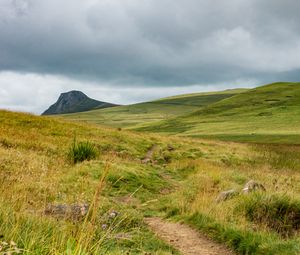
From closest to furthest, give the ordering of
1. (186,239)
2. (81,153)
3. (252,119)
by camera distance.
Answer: (186,239) → (81,153) → (252,119)

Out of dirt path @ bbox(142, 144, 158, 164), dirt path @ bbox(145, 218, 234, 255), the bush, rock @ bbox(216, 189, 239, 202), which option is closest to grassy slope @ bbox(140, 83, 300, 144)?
dirt path @ bbox(142, 144, 158, 164)

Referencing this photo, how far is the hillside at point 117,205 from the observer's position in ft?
17.8

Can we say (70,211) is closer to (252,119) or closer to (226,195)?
(226,195)

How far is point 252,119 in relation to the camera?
99312 mm

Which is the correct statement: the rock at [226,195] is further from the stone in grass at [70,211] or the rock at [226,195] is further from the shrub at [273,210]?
the stone in grass at [70,211]

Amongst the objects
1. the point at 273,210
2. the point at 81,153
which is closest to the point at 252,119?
the point at 81,153

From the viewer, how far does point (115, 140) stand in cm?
3516

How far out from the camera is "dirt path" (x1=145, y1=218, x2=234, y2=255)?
9.45 m

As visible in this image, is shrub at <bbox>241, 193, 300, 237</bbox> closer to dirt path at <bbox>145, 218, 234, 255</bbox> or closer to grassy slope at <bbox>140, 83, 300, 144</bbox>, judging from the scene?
dirt path at <bbox>145, 218, 234, 255</bbox>

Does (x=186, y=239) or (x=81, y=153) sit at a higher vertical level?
(x=81, y=153)

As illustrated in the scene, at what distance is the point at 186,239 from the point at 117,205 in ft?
6.34

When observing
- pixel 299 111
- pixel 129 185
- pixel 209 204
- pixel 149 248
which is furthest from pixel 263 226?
pixel 299 111

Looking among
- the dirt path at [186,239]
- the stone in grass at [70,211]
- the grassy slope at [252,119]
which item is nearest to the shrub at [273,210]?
the dirt path at [186,239]

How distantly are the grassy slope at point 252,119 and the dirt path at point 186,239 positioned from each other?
165ft
